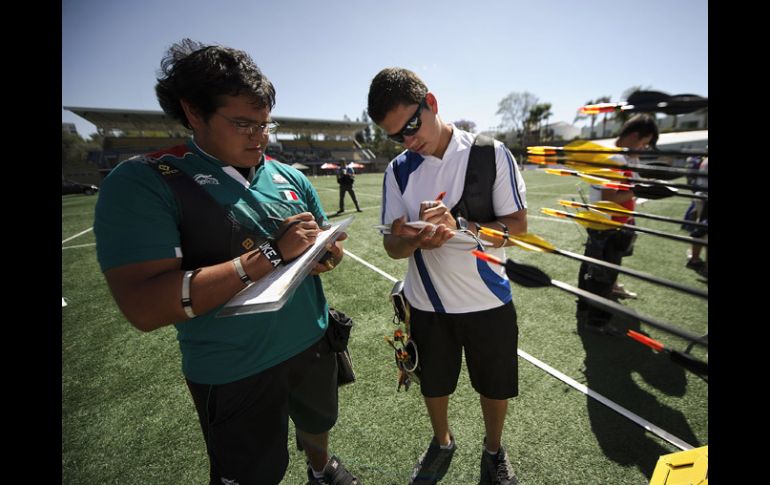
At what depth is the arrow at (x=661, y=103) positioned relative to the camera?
1072mm

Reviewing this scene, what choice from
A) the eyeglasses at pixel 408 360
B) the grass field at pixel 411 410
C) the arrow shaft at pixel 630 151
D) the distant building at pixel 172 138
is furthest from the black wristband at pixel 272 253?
the distant building at pixel 172 138

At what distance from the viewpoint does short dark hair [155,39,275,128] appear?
3.88ft

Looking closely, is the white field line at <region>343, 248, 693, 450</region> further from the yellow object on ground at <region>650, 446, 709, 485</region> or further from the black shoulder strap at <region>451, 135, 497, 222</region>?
the black shoulder strap at <region>451, 135, 497, 222</region>

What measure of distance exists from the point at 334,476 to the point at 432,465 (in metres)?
0.62

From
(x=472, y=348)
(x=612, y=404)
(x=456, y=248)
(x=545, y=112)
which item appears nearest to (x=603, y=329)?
(x=612, y=404)

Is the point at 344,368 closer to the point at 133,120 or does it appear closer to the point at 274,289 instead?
the point at 274,289

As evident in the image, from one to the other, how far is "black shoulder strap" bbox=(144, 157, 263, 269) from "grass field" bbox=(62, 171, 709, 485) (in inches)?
65.5

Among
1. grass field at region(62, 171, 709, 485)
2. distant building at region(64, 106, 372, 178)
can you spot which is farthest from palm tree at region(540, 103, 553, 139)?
grass field at region(62, 171, 709, 485)

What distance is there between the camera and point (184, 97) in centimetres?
120
